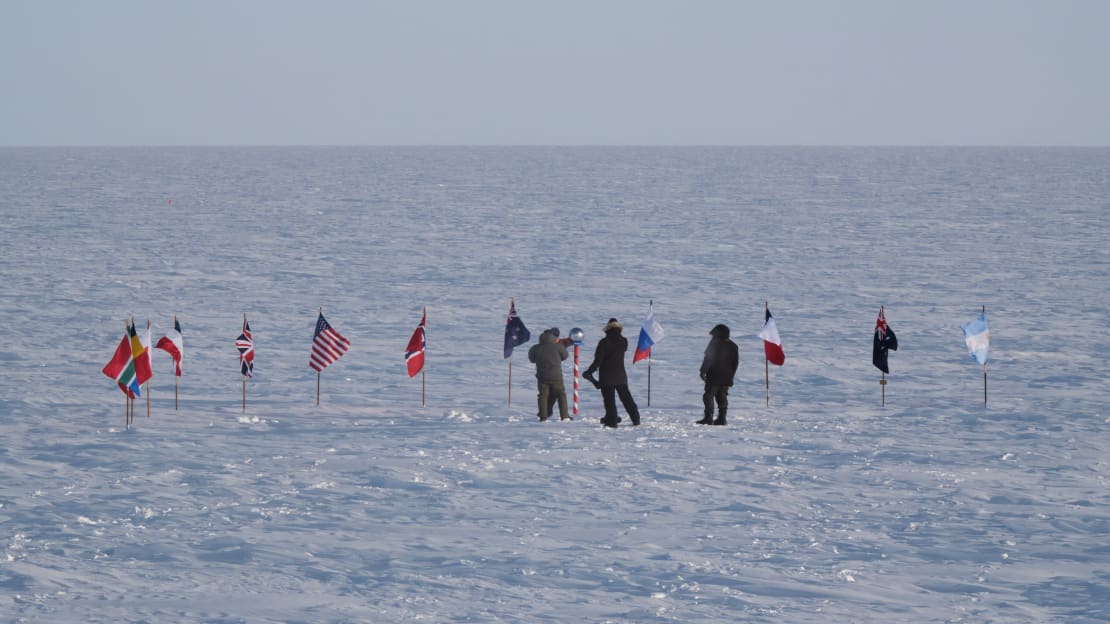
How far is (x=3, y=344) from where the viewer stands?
75.4 ft

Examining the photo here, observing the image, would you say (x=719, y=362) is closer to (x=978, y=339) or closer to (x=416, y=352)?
(x=978, y=339)

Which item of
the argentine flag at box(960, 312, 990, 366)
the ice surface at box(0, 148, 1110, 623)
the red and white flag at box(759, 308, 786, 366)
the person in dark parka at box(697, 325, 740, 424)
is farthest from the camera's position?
the argentine flag at box(960, 312, 990, 366)

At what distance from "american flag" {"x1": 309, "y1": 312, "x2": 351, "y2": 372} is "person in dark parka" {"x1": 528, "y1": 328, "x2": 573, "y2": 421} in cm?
265

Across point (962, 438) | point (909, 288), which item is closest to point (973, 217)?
point (909, 288)

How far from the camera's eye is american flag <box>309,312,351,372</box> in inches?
685

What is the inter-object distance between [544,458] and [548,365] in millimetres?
1957

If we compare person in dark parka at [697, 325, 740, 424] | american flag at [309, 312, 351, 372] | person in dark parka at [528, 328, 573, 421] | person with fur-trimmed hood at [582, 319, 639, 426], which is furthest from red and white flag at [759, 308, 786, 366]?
american flag at [309, 312, 351, 372]

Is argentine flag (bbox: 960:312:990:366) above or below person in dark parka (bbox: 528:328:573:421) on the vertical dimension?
above

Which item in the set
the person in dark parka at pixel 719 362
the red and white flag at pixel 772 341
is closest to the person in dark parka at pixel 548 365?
the person in dark parka at pixel 719 362

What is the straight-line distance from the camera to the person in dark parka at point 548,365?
1606 centimetres

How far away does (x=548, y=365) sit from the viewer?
16078mm

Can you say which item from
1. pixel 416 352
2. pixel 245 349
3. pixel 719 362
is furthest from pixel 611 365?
pixel 245 349

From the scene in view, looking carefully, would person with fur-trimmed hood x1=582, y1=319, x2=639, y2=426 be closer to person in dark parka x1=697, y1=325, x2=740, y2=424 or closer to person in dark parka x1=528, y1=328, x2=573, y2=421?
person in dark parka x1=528, y1=328, x2=573, y2=421

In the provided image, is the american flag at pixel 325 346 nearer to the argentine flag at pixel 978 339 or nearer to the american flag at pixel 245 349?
the american flag at pixel 245 349
